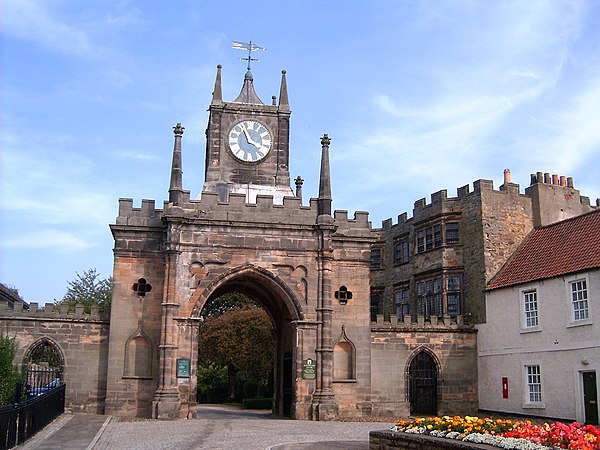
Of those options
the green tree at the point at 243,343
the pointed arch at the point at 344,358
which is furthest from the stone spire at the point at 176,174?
the green tree at the point at 243,343

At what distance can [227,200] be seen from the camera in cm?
2903

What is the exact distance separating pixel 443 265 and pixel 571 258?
7.27m

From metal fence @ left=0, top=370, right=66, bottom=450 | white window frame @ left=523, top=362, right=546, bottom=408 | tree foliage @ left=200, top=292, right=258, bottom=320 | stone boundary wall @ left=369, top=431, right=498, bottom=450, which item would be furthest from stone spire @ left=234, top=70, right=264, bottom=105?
tree foliage @ left=200, top=292, right=258, bottom=320

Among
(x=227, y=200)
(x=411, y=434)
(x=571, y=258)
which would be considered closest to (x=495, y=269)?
(x=571, y=258)

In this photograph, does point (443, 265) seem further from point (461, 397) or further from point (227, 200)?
point (227, 200)

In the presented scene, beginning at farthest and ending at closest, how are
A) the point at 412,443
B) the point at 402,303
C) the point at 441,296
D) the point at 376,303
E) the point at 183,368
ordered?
the point at 376,303
the point at 402,303
the point at 441,296
the point at 183,368
the point at 412,443

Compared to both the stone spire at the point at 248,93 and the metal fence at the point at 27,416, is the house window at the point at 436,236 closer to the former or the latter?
the stone spire at the point at 248,93

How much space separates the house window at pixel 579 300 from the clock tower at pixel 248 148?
11.8 metres

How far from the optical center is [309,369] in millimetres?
26281

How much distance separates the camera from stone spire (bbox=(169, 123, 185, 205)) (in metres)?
26.4

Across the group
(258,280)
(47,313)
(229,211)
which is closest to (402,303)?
(258,280)

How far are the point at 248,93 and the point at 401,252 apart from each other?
11.7m

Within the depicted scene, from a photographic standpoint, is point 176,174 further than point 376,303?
No

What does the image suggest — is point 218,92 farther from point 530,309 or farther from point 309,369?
point 530,309
